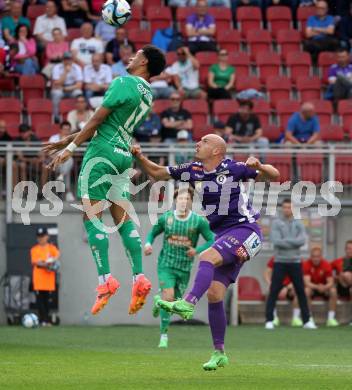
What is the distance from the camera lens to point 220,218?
11.8 meters

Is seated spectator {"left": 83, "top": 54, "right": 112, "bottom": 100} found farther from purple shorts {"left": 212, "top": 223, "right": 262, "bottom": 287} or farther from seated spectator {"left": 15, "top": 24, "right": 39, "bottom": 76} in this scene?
purple shorts {"left": 212, "top": 223, "right": 262, "bottom": 287}

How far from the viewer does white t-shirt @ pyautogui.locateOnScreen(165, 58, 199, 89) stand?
78.5ft

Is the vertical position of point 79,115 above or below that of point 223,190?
above

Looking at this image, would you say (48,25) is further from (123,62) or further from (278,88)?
(278,88)

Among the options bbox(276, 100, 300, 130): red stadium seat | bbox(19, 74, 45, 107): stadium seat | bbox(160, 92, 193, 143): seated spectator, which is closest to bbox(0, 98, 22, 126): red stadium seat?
bbox(19, 74, 45, 107): stadium seat

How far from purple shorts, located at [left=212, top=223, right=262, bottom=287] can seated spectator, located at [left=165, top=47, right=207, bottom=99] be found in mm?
12175

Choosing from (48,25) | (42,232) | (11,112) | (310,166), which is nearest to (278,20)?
(48,25)

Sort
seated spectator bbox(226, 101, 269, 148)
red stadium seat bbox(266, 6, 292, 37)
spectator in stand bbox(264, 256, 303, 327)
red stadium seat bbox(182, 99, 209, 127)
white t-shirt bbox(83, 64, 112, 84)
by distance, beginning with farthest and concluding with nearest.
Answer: red stadium seat bbox(266, 6, 292, 37)
white t-shirt bbox(83, 64, 112, 84)
red stadium seat bbox(182, 99, 209, 127)
seated spectator bbox(226, 101, 269, 148)
spectator in stand bbox(264, 256, 303, 327)

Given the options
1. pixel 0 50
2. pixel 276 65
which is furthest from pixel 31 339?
pixel 276 65

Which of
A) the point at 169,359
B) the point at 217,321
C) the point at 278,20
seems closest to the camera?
the point at 217,321

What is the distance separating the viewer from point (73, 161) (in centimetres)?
2152

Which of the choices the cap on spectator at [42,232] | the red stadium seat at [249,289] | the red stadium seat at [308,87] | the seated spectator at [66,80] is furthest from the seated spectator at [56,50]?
the red stadium seat at [249,289]

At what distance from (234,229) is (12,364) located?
279 centimetres

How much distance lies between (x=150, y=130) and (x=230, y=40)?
14.2 ft
